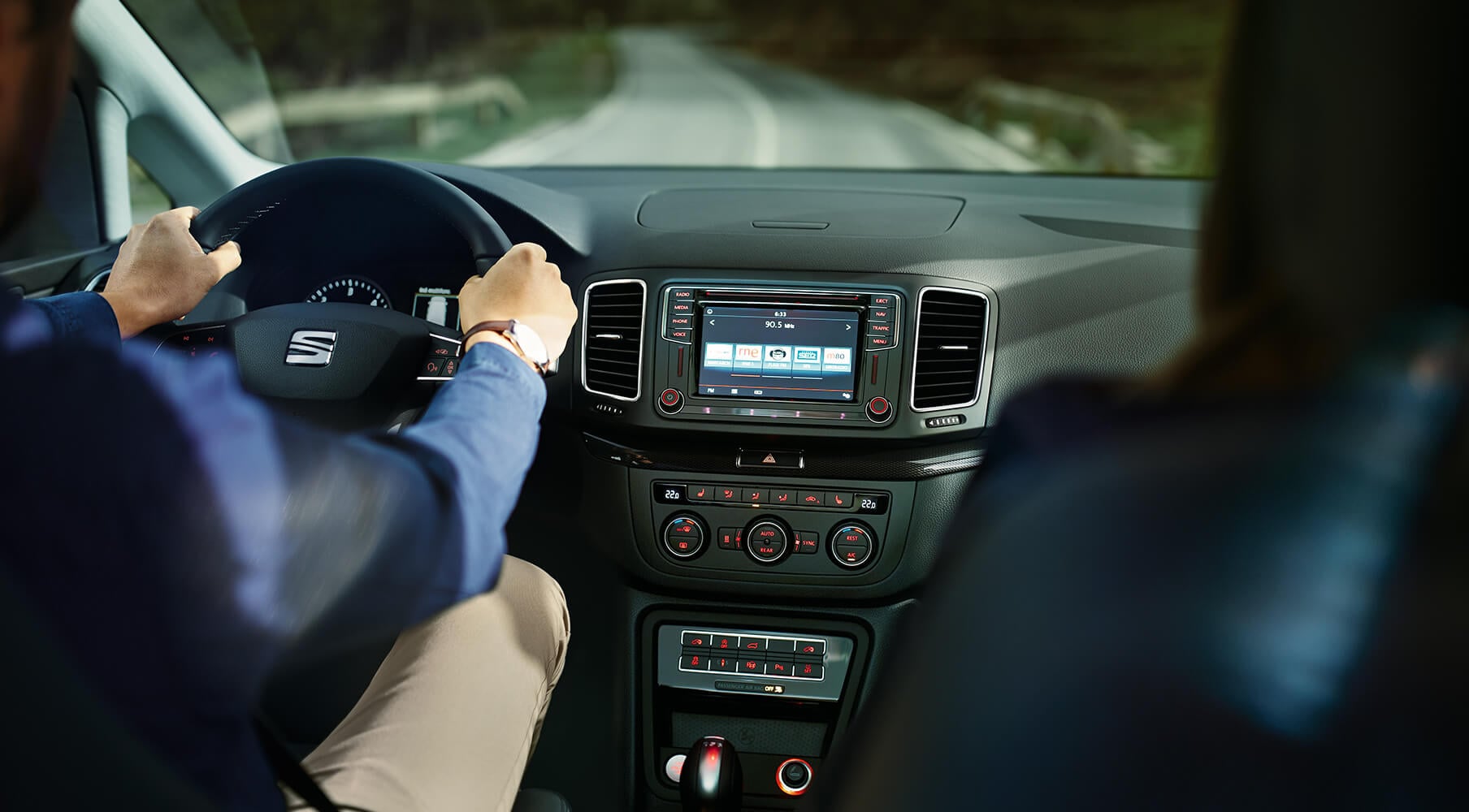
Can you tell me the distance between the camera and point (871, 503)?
263 centimetres

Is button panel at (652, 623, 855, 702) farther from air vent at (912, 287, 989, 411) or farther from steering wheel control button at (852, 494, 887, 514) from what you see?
air vent at (912, 287, 989, 411)

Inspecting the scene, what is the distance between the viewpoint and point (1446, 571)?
0.60 m

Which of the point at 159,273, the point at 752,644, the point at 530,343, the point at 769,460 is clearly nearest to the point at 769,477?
the point at 769,460

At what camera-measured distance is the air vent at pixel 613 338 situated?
2.60 m

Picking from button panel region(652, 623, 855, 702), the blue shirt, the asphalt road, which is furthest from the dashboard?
the blue shirt

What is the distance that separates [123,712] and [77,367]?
30 centimetres

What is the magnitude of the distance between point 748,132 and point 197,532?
9196 mm

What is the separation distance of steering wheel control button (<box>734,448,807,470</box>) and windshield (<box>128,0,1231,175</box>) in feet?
3.35

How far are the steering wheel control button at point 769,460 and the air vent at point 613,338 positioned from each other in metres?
0.29

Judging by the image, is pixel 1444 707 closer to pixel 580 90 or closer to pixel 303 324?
pixel 303 324

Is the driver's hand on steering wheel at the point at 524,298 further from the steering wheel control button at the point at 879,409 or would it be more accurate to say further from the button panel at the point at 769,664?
the button panel at the point at 769,664

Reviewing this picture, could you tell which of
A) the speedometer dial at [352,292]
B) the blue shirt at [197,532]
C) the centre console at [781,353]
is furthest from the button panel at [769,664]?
the blue shirt at [197,532]

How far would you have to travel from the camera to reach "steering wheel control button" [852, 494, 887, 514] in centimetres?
262

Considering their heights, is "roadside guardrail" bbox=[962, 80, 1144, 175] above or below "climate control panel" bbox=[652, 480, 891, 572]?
above
